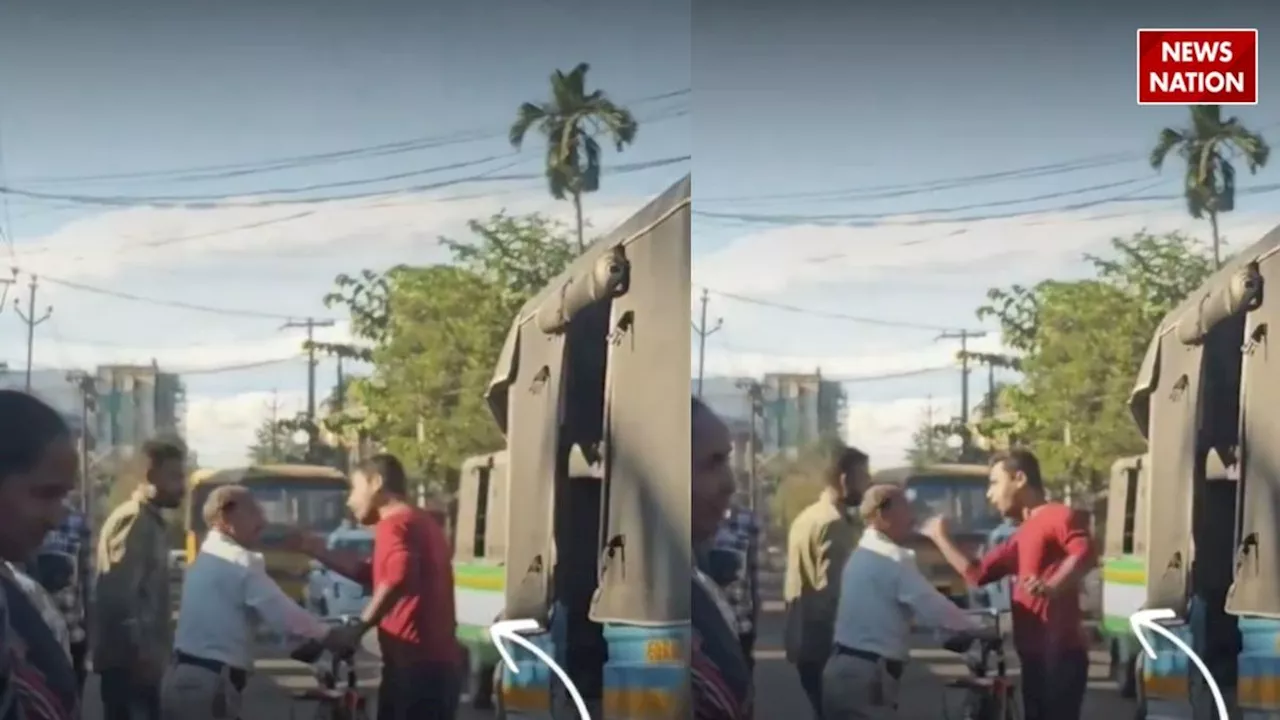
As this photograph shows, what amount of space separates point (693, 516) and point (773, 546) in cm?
20

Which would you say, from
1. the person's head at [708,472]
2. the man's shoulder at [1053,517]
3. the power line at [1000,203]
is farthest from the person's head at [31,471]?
the man's shoulder at [1053,517]

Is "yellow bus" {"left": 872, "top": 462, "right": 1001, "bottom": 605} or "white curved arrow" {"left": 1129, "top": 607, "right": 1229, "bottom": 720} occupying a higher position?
"yellow bus" {"left": 872, "top": 462, "right": 1001, "bottom": 605}

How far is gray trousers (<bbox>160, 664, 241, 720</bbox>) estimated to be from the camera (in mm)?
3945

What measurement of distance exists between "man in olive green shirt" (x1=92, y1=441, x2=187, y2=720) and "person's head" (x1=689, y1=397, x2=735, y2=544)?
44.7 inches

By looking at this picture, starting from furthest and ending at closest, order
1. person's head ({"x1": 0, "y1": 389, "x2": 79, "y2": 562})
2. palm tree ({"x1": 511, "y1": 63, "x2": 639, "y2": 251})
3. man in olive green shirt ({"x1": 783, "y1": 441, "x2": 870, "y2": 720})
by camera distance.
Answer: man in olive green shirt ({"x1": 783, "y1": 441, "x2": 870, "y2": 720}) → palm tree ({"x1": 511, "y1": 63, "x2": 639, "y2": 251}) → person's head ({"x1": 0, "y1": 389, "x2": 79, "y2": 562})


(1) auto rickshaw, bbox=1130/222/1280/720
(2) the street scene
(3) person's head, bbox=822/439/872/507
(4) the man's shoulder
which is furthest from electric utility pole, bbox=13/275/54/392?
→ (1) auto rickshaw, bbox=1130/222/1280/720

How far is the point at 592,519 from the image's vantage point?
160 inches

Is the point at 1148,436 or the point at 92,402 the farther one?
the point at 1148,436

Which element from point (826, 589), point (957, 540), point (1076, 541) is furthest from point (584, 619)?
point (1076, 541)

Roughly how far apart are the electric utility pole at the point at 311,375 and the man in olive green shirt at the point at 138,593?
0.28 m

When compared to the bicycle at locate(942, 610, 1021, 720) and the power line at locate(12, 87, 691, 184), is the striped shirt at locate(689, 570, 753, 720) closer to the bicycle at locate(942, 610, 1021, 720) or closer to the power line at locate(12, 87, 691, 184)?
the bicycle at locate(942, 610, 1021, 720)

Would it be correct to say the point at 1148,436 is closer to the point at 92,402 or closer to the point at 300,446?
the point at 300,446

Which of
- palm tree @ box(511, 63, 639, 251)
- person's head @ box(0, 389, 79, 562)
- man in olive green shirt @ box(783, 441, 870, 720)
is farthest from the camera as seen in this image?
man in olive green shirt @ box(783, 441, 870, 720)

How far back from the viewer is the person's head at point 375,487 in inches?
156
